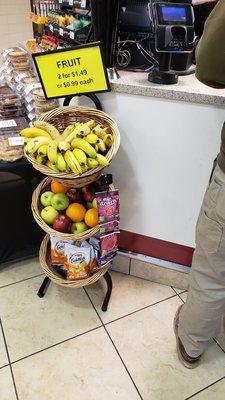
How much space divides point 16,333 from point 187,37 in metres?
1.43

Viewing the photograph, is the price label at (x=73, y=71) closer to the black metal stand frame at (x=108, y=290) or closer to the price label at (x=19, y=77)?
the price label at (x=19, y=77)

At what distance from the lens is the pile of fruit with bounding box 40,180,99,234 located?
50.5 inches

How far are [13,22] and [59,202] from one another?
2.59 meters

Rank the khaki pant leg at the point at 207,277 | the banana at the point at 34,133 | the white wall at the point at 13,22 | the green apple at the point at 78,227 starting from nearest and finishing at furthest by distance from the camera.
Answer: the khaki pant leg at the point at 207,277 → the banana at the point at 34,133 → the green apple at the point at 78,227 → the white wall at the point at 13,22

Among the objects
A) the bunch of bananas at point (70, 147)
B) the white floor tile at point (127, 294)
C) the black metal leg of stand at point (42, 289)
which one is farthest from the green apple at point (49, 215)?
the white floor tile at point (127, 294)

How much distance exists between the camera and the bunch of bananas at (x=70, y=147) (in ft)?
3.59

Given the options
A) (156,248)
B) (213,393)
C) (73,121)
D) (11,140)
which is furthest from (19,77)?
(213,393)

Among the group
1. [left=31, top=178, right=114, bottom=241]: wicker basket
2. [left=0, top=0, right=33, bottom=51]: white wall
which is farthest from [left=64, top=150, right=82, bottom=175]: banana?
[left=0, top=0, right=33, bottom=51]: white wall

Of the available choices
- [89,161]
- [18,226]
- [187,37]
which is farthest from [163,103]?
[18,226]

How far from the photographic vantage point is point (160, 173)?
4.65 feet

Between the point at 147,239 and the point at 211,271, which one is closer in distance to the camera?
the point at 211,271

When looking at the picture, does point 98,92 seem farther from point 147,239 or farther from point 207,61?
point 147,239

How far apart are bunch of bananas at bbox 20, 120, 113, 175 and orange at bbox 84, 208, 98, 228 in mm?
228

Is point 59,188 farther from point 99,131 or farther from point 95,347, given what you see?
point 95,347
